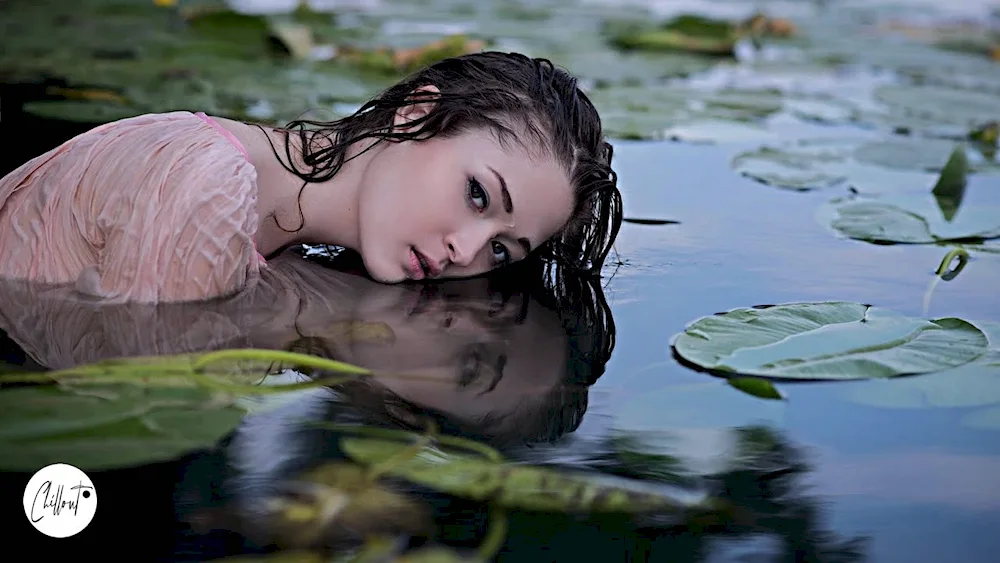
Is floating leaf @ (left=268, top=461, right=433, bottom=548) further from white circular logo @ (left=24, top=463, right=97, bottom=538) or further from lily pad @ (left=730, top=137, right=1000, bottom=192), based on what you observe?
lily pad @ (left=730, top=137, right=1000, bottom=192)

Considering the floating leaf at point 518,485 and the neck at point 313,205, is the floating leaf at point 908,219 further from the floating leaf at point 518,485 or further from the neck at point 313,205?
the floating leaf at point 518,485

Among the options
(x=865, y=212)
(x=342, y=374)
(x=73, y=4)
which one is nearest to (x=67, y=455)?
(x=342, y=374)

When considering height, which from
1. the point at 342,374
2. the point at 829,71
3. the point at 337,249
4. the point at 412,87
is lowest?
the point at 829,71

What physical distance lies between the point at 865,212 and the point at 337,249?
0.83 metres

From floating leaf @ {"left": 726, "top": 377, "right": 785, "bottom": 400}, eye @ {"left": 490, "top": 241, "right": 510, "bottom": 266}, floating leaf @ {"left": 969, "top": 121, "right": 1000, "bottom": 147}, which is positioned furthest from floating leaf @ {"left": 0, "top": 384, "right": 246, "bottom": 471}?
floating leaf @ {"left": 969, "top": 121, "right": 1000, "bottom": 147}

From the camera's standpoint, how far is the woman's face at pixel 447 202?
4.48ft

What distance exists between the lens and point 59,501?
2.47ft

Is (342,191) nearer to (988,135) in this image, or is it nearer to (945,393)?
(945,393)

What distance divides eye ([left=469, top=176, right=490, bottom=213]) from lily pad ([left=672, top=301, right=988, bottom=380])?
1.04 ft

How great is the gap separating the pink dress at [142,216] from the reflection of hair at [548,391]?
0.19 m

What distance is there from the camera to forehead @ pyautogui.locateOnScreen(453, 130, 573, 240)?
1384 millimetres

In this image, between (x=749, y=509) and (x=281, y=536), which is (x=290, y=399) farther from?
(x=749, y=509)

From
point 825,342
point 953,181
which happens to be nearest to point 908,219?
point 953,181

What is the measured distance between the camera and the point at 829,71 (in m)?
3.27
